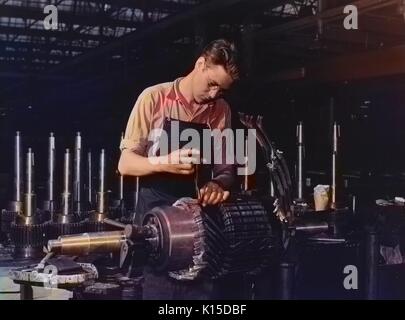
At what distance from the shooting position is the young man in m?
1.45

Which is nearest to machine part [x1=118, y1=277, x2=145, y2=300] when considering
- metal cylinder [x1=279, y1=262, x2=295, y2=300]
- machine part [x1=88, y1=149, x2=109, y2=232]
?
machine part [x1=88, y1=149, x2=109, y2=232]

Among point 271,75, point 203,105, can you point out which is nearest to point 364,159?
point 271,75

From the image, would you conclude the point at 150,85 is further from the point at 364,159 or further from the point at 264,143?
the point at 364,159

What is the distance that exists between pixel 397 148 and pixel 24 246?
1541 mm

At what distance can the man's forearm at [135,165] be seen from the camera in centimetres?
141

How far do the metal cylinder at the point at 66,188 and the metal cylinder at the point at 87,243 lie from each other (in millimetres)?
698

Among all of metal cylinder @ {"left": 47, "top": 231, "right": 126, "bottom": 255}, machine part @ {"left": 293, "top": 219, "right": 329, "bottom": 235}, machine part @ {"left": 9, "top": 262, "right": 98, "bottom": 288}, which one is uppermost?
metal cylinder @ {"left": 47, "top": 231, "right": 126, "bottom": 255}

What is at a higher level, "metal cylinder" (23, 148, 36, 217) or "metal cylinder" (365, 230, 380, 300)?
"metal cylinder" (23, 148, 36, 217)

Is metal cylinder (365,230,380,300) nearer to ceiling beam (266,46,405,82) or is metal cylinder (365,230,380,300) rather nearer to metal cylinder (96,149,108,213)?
ceiling beam (266,46,405,82)

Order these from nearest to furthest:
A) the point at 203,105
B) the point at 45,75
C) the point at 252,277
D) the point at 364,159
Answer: the point at 252,277 < the point at 203,105 < the point at 45,75 < the point at 364,159

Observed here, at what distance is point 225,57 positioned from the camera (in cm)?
142

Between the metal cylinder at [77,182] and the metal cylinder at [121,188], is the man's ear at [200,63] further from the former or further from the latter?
the metal cylinder at [77,182]

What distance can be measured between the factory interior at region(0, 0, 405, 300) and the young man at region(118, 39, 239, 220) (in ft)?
0.08

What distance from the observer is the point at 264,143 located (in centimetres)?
165
